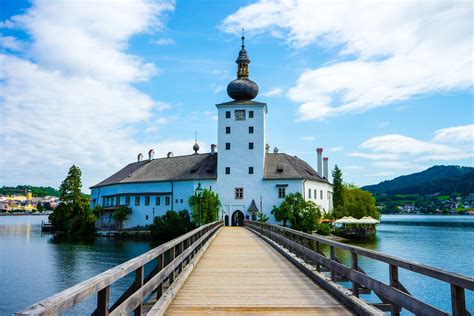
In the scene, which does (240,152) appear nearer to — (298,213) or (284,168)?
(284,168)

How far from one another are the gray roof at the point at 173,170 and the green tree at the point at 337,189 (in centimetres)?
1961

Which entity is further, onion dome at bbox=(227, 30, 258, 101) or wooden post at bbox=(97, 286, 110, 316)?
onion dome at bbox=(227, 30, 258, 101)

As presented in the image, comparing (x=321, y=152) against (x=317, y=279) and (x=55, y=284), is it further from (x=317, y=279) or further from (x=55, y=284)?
(x=317, y=279)

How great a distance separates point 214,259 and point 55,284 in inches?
641

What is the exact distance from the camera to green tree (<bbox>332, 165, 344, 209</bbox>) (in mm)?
66750

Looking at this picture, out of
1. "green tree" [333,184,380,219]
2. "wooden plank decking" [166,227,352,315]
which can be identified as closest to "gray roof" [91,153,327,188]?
"green tree" [333,184,380,219]

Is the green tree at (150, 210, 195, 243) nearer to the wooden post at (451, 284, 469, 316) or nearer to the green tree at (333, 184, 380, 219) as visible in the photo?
the green tree at (333, 184, 380, 219)

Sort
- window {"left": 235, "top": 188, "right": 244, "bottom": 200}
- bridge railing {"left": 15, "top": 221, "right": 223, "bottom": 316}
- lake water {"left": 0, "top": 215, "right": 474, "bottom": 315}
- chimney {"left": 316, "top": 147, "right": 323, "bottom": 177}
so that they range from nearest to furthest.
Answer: bridge railing {"left": 15, "top": 221, "right": 223, "bottom": 316}
lake water {"left": 0, "top": 215, "right": 474, "bottom": 315}
window {"left": 235, "top": 188, "right": 244, "bottom": 200}
chimney {"left": 316, "top": 147, "right": 323, "bottom": 177}

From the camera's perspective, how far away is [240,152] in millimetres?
55125

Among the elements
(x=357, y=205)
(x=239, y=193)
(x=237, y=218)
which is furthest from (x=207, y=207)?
(x=357, y=205)

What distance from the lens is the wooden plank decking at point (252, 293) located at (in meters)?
6.73

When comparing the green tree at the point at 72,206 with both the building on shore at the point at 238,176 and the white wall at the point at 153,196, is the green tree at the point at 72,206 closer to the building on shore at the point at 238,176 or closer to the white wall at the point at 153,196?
the white wall at the point at 153,196

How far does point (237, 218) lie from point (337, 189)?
2053 centimetres

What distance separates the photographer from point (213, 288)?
8.68m
